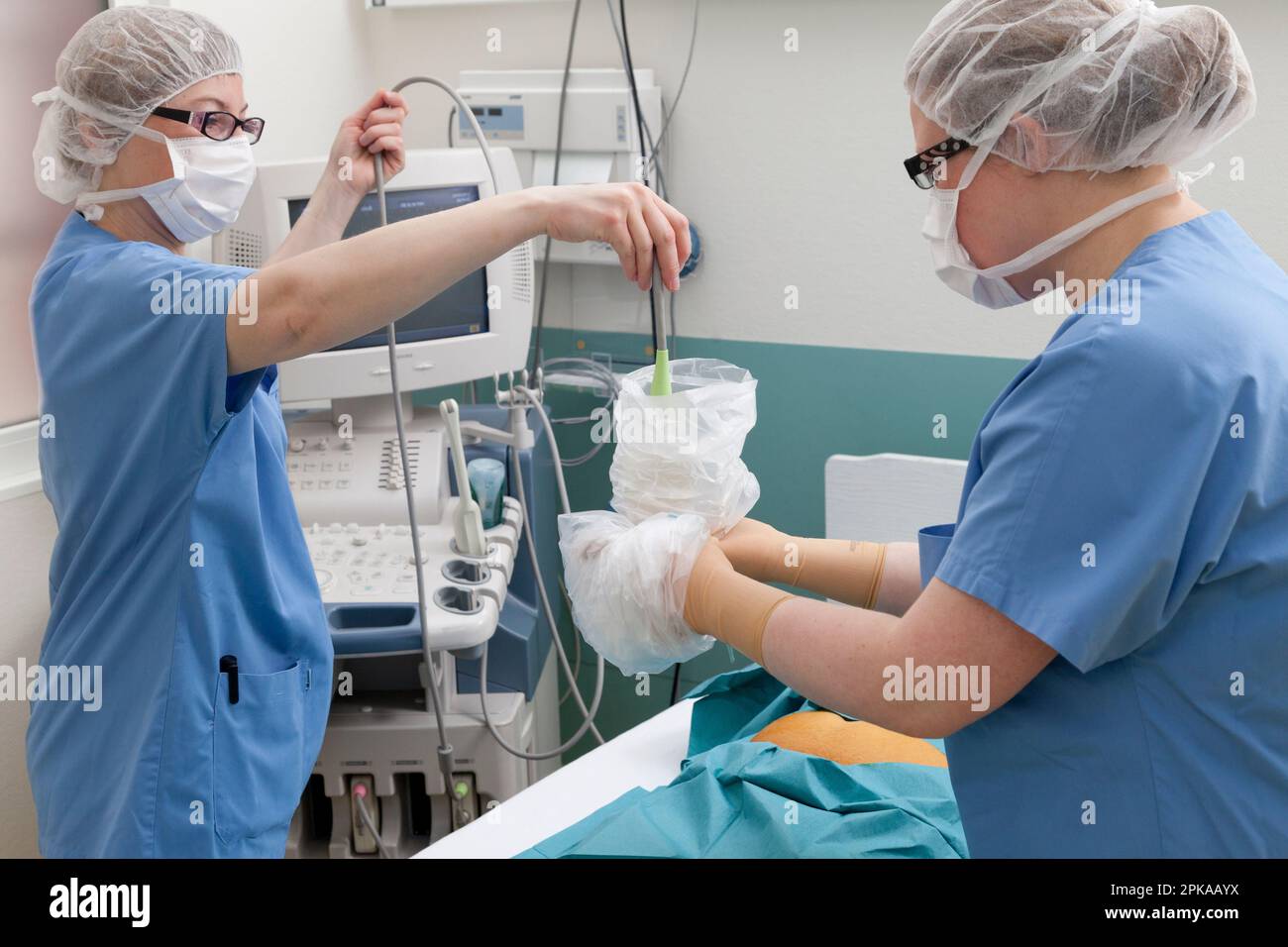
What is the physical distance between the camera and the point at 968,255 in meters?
A: 1.19

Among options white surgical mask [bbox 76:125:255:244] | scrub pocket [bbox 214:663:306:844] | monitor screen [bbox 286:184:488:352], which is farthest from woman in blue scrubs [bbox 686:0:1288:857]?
monitor screen [bbox 286:184:488:352]

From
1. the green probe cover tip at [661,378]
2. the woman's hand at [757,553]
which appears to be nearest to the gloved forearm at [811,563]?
the woman's hand at [757,553]

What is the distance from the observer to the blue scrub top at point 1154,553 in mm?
958

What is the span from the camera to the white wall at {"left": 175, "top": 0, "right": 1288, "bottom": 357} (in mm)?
2402

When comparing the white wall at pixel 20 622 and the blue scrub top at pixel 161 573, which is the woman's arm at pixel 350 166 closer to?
the blue scrub top at pixel 161 573

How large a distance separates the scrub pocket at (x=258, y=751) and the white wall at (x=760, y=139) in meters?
1.47

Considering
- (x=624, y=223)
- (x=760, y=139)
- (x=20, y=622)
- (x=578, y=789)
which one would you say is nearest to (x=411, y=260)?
(x=624, y=223)

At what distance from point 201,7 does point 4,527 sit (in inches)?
40.9

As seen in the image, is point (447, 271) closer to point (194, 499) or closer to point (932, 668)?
point (194, 499)

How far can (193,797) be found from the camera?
1.36 meters

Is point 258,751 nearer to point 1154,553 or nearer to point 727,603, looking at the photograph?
point 727,603

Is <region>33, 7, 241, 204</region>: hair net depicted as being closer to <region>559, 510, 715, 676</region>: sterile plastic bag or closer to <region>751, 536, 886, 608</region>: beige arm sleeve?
<region>559, 510, 715, 676</region>: sterile plastic bag

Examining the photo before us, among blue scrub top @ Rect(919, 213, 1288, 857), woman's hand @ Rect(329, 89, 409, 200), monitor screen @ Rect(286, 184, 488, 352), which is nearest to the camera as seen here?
blue scrub top @ Rect(919, 213, 1288, 857)
